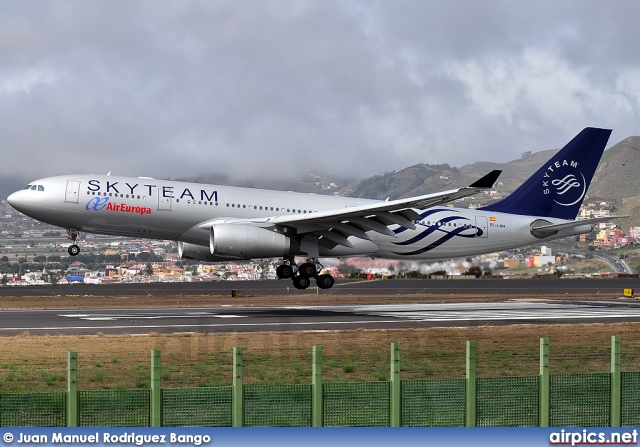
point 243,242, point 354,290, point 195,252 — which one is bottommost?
point 354,290

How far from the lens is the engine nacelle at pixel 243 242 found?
1777 inches

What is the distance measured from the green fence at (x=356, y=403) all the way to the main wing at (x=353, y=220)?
84.1 feet

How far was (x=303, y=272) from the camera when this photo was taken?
49.8 metres

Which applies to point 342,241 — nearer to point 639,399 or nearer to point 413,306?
point 413,306

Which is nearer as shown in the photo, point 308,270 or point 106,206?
point 106,206

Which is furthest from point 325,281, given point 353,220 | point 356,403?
point 356,403

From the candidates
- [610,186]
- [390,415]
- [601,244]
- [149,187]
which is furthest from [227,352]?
[610,186]

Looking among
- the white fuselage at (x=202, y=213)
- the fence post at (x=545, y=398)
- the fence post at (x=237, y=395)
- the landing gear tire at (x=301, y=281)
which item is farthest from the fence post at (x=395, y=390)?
the landing gear tire at (x=301, y=281)

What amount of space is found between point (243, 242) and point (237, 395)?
30687mm

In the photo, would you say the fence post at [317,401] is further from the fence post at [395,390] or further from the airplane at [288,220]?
the airplane at [288,220]

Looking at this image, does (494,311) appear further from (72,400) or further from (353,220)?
(72,400)

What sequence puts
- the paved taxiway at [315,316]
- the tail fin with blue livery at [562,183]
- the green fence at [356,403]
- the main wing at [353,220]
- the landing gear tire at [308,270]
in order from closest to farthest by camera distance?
1. the green fence at [356,403]
2. the paved taxiway at [315,316]
3. the main wing at [353,220]
4. the landing gear tire at [308,270]
5. the tail fin with blue livery at [562,183]

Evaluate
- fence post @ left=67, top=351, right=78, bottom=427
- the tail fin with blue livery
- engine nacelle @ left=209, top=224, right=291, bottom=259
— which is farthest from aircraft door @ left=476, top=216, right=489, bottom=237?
fence post @ left=67, top=351, right=78, bottom=427

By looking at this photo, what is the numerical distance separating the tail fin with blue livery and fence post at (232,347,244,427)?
4125 cm
